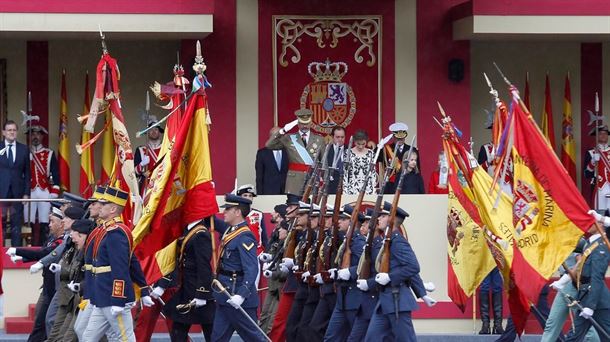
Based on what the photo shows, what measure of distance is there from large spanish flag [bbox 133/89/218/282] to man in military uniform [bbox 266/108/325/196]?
419 cm

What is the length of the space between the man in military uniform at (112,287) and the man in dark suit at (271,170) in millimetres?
6833

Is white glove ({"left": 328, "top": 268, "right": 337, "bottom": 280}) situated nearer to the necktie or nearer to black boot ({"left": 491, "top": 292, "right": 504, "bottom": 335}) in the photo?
black boot ({"left": 491, "top": 292, "right": 504, "bottom": 335})

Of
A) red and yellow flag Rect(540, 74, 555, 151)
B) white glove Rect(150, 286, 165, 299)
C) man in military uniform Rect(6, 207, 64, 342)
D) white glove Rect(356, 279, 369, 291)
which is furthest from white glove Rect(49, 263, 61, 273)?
red and yellow flag Rect(540, 74, 555, 151)

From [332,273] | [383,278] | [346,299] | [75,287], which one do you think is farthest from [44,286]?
[383,278]

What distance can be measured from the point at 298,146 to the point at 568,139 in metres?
5.42

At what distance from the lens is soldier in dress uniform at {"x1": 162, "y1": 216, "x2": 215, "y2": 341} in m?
20.8

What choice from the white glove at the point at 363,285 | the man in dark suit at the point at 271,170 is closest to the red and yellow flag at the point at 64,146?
the man in dark suit at the point at 271,170

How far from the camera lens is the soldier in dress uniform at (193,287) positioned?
68.2 ft

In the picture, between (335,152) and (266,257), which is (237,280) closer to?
(266,257)

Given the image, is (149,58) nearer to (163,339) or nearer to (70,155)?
(70,155)

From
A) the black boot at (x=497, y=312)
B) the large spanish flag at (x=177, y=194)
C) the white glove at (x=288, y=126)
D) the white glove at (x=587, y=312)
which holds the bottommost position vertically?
the black boot at (x=497, y=312)

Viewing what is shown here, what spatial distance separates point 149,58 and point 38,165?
9.81 ft

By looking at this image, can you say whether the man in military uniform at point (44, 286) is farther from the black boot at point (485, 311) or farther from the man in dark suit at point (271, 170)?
the black boot at point (485, 311)

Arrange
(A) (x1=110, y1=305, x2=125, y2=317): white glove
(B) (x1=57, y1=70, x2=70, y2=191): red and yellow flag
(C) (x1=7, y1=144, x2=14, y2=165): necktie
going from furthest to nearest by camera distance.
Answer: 1. (B) (x1=57, y1=70, x2=70, y2=191): red and yellow flag
2. (C) (x1=7, y1=144, x2=14, y2=165): necktie
3. (A) (x1=110, y1=305, x2=125, y2=317): white glove
